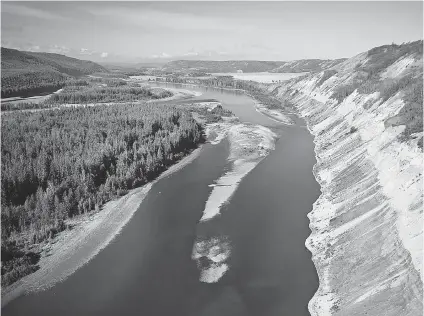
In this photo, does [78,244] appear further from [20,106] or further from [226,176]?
[20,106]

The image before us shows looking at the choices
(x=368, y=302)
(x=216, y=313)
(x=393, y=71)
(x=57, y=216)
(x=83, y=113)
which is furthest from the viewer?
(x=83, y=113)

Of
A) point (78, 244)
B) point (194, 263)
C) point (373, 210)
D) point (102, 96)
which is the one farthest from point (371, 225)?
point (102, 96)

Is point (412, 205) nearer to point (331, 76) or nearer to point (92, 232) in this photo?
point (92, 232)

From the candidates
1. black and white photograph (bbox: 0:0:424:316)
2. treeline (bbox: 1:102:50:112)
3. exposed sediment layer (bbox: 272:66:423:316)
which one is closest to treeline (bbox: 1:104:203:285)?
black and white photograph (bbox: 0:0:424:316)

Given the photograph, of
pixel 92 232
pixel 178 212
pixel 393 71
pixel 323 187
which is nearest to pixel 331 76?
pixel 393 71

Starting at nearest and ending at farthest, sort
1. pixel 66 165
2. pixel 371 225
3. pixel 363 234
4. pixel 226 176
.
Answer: pixel 363 234 → pixel 371 225 → pixel 66 165 → pixel 226 176
